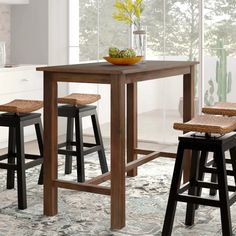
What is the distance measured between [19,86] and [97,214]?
2.75m

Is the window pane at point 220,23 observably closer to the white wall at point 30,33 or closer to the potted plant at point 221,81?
the potted plant at point 221,81

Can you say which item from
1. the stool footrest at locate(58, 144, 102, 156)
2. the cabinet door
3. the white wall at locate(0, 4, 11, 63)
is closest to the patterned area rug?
the stool footrest at locate(58, 144, 102, 156)

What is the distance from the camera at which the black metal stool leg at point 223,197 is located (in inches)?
137

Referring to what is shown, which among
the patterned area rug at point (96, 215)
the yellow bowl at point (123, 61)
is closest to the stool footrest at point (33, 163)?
the patterned area rug at point (96, 215)

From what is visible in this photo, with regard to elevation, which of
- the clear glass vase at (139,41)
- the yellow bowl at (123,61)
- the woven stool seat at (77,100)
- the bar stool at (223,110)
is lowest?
the bar stool at (223,110)

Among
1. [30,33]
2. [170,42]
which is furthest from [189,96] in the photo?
[30,33]

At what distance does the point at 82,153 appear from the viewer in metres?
4.95

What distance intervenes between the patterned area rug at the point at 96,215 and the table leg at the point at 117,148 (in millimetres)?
122

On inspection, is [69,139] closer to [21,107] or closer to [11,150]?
[11,150]

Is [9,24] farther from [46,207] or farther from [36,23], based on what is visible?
[46,207]

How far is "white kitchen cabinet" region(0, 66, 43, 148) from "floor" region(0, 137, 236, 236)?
4.66 feet

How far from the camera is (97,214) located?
13.7 feet

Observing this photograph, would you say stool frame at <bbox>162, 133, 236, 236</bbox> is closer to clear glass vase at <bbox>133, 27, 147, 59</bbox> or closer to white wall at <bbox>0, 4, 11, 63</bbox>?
clear glass vase at <bbox>133, 27, 147, 59</bbox>

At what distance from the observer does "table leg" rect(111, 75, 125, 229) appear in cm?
377
